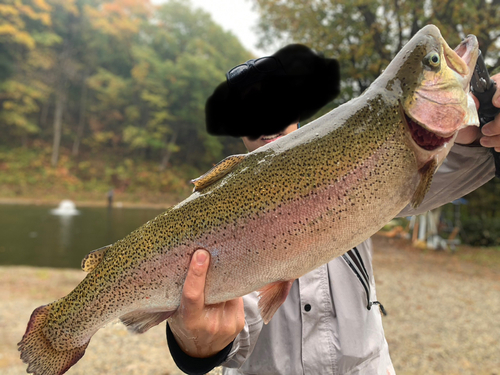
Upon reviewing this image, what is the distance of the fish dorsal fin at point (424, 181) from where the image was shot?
4.79ft

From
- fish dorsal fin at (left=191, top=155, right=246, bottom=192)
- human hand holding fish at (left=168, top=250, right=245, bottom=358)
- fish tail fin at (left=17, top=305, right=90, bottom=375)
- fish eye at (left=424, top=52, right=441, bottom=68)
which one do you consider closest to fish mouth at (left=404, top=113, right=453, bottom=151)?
fish eye at (left=424, top=52, right=441, bottom=68)

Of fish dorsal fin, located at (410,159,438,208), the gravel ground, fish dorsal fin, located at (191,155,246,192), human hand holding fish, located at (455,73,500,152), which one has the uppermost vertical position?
human hand holding fish, located at (455,73,500,152)

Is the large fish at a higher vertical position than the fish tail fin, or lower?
higher

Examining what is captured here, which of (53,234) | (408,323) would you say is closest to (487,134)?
(408,323)

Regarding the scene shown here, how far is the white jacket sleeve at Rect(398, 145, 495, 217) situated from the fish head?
49cm

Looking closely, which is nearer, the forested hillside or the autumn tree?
the autumn tree

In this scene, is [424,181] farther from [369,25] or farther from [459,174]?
[369,25]

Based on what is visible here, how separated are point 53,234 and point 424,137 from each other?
1626cm

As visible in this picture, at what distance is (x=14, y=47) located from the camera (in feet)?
112

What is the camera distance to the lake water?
1122cm

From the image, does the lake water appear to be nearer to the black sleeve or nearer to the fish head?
the black sleeve

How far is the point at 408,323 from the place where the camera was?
644 centimetres

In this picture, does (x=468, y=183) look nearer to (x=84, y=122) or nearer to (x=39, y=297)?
(x=39, y=297)

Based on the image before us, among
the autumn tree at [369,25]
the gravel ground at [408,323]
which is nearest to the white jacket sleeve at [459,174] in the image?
the gravel ground at [408,323]
